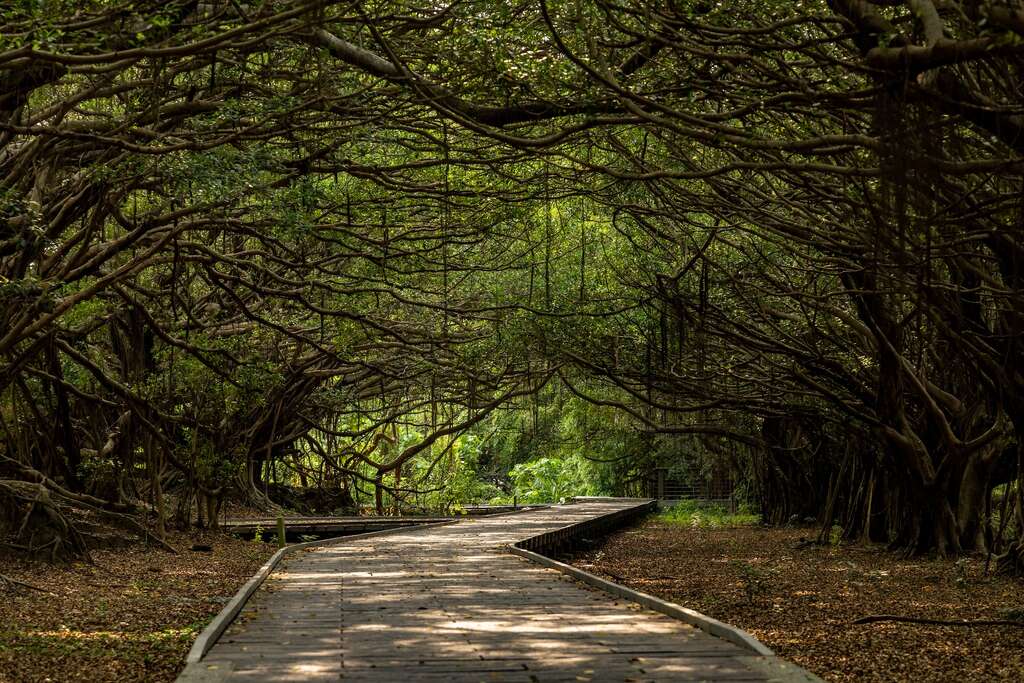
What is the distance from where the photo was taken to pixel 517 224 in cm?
1802

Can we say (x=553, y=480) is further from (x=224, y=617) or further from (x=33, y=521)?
(x=224, y=617)

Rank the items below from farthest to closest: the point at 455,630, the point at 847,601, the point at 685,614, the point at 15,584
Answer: the point at 847,601
the point at 15,584
the point at 685,614
the point at 455,630

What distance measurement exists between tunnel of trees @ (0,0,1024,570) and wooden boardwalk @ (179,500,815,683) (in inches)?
110

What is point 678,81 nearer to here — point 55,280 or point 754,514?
point 55,280

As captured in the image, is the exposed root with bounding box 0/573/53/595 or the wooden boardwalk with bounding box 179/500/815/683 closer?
the wooden boardwalk with bounding box 179/500/815/683

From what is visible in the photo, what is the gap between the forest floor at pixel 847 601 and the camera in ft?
26.9

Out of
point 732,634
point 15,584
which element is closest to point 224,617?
point 15,584

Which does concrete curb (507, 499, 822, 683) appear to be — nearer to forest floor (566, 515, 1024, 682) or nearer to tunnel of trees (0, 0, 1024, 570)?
forest floor (566, 515, 1024, 682)

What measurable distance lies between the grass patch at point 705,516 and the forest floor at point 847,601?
397 inches

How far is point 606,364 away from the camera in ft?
69.4

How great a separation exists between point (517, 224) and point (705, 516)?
762 inches

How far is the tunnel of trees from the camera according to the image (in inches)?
308

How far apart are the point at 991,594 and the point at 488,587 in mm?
5415

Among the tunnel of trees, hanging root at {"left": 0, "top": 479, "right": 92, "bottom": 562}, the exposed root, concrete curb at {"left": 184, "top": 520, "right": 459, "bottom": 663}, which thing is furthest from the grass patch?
the exposed root
